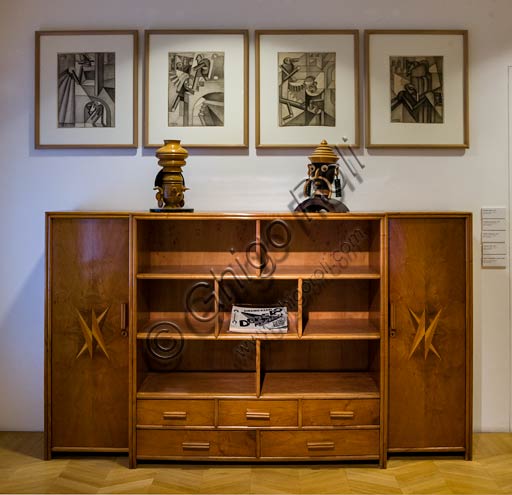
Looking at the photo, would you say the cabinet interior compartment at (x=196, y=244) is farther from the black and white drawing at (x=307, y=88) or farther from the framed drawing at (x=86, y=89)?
the black and white drawing at (x=307, y=88)

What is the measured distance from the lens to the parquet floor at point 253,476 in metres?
2.78

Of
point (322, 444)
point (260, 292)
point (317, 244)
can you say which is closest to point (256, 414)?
point (322, 444)

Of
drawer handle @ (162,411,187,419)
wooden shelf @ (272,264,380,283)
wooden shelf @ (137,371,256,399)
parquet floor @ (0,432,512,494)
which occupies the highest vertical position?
wooden shelf @ (272,264,380,283)

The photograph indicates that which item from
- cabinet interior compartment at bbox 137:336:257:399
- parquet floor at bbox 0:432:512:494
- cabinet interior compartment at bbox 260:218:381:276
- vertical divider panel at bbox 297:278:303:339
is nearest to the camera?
parquet floor at bbox 0:432:512:494

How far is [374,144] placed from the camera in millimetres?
3420

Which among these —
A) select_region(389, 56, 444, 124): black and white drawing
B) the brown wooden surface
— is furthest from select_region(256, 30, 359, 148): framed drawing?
the brown wooden surface

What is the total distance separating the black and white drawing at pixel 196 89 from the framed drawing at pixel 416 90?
2.96 ft

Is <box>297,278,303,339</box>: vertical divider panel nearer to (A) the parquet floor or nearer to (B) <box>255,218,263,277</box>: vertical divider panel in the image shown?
(B) <box>255,218,263,277</box>: vertical divider panel

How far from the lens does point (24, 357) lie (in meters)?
3.49

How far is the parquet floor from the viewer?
278 cm

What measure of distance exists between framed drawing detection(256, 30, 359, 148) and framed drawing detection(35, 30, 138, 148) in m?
0.79

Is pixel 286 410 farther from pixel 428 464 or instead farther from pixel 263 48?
pixel 263 48

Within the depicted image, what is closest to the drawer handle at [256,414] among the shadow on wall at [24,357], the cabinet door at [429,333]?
the cabinet door at [429,333]

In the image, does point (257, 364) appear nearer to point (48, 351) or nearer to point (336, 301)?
point (336, 301)
